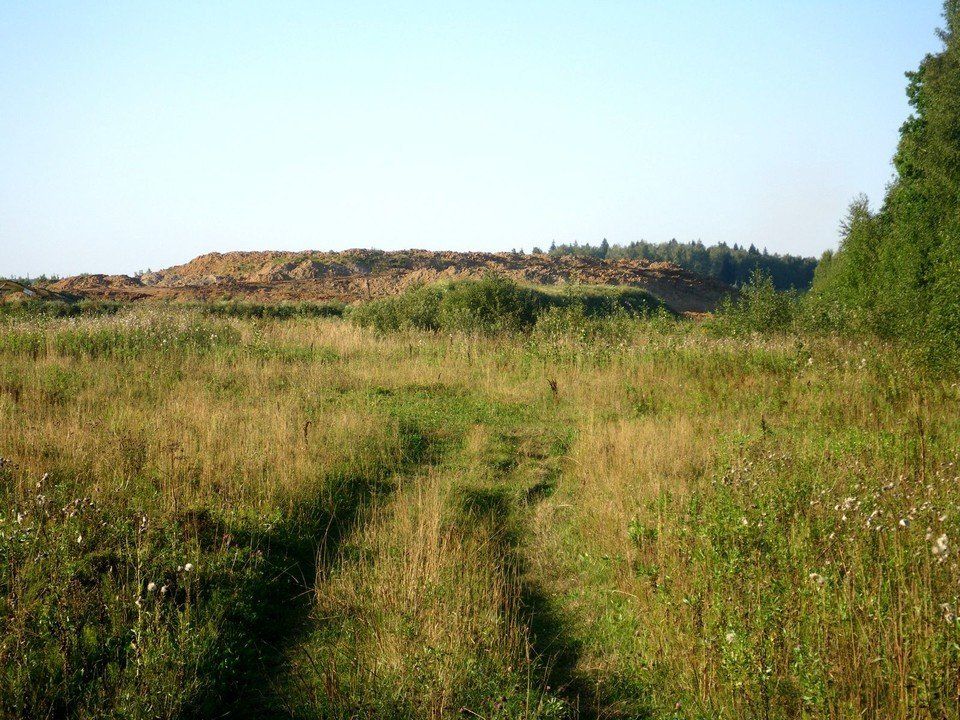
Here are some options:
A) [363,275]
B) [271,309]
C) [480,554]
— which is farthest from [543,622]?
[363,275]

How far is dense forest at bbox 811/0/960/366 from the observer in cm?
1464

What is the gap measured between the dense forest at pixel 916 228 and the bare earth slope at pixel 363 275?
46.3 feet

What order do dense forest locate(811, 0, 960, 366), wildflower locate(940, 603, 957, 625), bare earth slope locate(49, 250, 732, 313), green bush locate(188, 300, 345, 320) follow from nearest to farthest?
wildflower locate(940, 603, 957, 625), dense forest locate(811, 0, 960, 366), green bush locate(188, 300, 345, 320), bare earth slope locate(49, 250, 732, 313)

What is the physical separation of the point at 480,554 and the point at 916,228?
21.0m

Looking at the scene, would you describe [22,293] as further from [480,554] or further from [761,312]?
[480,554]

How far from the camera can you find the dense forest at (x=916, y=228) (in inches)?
576

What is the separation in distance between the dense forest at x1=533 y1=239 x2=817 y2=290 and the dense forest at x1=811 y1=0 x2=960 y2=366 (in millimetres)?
74379

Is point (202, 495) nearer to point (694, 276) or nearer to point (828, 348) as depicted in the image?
point (828, 348)

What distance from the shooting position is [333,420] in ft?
28.6

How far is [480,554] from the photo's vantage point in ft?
17.6

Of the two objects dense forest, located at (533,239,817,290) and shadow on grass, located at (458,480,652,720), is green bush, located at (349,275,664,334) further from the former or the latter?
dense forest, located at (533,239,817,290)

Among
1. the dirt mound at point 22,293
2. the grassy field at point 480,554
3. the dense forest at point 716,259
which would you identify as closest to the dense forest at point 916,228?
the grassy field at point 480,554

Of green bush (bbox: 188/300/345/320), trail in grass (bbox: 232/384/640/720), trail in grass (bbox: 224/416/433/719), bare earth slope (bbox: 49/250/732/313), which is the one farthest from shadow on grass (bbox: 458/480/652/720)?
bare earth slope (bbox: 49/250/732/313)

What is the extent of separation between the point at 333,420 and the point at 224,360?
4469 millimetres
